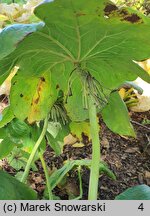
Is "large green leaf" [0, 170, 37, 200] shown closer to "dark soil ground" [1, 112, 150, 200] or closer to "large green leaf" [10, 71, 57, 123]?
"large green leaf" [10, 71, 57, 123]

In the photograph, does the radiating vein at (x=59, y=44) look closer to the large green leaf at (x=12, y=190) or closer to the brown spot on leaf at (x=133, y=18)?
the brown spot on leaf at (x=133, y=18)

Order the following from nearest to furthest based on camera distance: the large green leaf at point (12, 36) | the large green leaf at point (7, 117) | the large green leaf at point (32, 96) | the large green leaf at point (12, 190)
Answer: the large green leaf at point (12, 36)
the large green leaf at point (12, 190)
the large green leaf at point (32, 96)
the large green leaf at point (7, 117)

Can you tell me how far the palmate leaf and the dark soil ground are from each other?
639mm

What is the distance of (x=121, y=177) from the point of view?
1.44 meters

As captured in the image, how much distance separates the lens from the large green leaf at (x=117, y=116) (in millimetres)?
813

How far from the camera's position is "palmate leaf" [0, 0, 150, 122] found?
493 mm

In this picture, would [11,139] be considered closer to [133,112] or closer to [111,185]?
[111,185]

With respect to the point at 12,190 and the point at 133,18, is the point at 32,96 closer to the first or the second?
the point at 12,190

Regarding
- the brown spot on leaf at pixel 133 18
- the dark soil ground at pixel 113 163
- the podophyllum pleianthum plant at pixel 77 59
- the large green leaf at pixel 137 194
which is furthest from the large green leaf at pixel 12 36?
the dark soil ground at pixel 113 163

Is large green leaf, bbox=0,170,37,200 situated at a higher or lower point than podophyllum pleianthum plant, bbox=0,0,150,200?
lower

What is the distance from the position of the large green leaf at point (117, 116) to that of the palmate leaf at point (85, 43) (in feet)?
0.27

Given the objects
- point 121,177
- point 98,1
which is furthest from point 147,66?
point 98,1

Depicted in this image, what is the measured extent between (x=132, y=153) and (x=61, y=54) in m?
1.04

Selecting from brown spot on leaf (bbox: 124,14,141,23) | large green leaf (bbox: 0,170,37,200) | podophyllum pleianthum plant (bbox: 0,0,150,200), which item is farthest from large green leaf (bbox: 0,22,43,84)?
large green leaf (bbox: 0,170,37,200)
